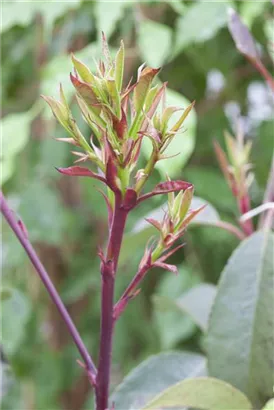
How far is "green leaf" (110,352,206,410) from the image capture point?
0.35 m

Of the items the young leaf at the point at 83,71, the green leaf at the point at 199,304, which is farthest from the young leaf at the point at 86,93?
the green leaf at the point at 199,304

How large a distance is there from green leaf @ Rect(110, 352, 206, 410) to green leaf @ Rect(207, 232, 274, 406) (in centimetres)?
5

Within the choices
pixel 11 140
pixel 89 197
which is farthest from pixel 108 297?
pixel 89 197

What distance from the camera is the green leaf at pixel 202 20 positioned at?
1.78ft

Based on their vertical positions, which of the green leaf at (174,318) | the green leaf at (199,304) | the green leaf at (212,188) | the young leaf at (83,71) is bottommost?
the green leaf at (174,318)

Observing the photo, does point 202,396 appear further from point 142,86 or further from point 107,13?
point 107,13

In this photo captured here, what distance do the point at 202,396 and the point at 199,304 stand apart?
191 mm

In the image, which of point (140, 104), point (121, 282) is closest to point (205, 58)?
point (121, 282)

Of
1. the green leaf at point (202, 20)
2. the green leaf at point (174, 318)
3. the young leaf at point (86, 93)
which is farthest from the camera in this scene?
the green leaf at point (174, 318)

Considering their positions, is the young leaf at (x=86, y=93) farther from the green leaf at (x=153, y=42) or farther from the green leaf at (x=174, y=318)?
the green leaf at (x=174, y=318)

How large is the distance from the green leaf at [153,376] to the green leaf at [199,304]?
0.04 meters

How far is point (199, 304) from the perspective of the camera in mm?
462

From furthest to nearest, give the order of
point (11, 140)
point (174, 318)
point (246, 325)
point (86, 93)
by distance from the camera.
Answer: point (174, 318) < point (11, 140) < point (246, 325) < point (86, 93)

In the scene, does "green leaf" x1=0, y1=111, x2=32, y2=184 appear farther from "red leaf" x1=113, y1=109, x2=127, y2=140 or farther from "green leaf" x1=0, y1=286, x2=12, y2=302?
"red leaf" x1=113, y1=109, x2=127, y2=140
